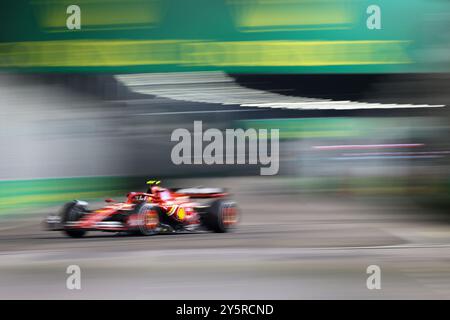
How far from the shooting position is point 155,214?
15.4 feet

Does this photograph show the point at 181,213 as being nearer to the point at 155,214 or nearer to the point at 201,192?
the point at 155,214

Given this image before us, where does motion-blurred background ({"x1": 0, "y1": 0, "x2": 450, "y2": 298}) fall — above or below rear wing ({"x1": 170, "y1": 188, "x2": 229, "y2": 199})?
above

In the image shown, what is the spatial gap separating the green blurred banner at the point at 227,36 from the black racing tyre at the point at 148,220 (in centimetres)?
122

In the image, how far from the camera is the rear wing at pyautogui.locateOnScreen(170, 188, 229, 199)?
371 centimetres

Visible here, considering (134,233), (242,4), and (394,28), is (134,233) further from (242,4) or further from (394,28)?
(394,28)

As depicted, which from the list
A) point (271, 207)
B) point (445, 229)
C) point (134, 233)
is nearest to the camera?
point (271, 207)

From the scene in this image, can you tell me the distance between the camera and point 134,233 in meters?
4.48

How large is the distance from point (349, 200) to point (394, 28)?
93 cm

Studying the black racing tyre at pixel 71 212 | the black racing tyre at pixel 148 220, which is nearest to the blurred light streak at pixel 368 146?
the black racing tyre at pixel 148 220

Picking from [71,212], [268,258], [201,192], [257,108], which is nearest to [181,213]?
[201,192]

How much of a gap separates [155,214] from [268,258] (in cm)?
129

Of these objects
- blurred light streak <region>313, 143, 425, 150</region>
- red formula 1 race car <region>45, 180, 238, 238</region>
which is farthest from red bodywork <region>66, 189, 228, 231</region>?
blurred light streak <region>313, 143, 425, 150</region>

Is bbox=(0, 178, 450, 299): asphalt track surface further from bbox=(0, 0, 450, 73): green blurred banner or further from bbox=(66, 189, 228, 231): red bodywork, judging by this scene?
bbox=(0, 0, 450, 73): green blurred banner
